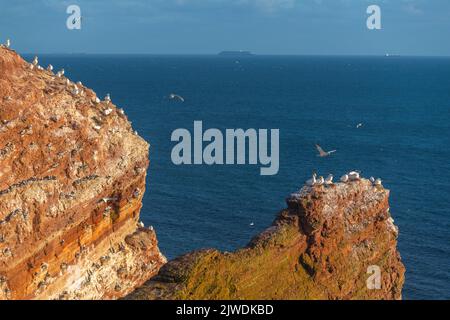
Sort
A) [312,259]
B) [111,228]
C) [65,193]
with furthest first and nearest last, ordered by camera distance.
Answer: [111,228] < [65,193] < [312,259]

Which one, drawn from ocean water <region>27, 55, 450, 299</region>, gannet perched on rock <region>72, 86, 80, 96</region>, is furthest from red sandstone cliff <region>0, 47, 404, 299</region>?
ocean water <region>27, 55, 450, 299</region>

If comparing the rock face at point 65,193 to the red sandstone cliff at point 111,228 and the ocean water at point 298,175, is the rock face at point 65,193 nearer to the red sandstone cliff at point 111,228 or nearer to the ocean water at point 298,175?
the red sandstone cliff at point 111,228

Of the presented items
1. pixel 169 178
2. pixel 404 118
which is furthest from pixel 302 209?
pixel 404 118

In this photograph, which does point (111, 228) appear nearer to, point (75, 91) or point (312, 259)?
point (75, 91)

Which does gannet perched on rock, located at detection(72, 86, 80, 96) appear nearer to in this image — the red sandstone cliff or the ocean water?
the red sandstone cliff
